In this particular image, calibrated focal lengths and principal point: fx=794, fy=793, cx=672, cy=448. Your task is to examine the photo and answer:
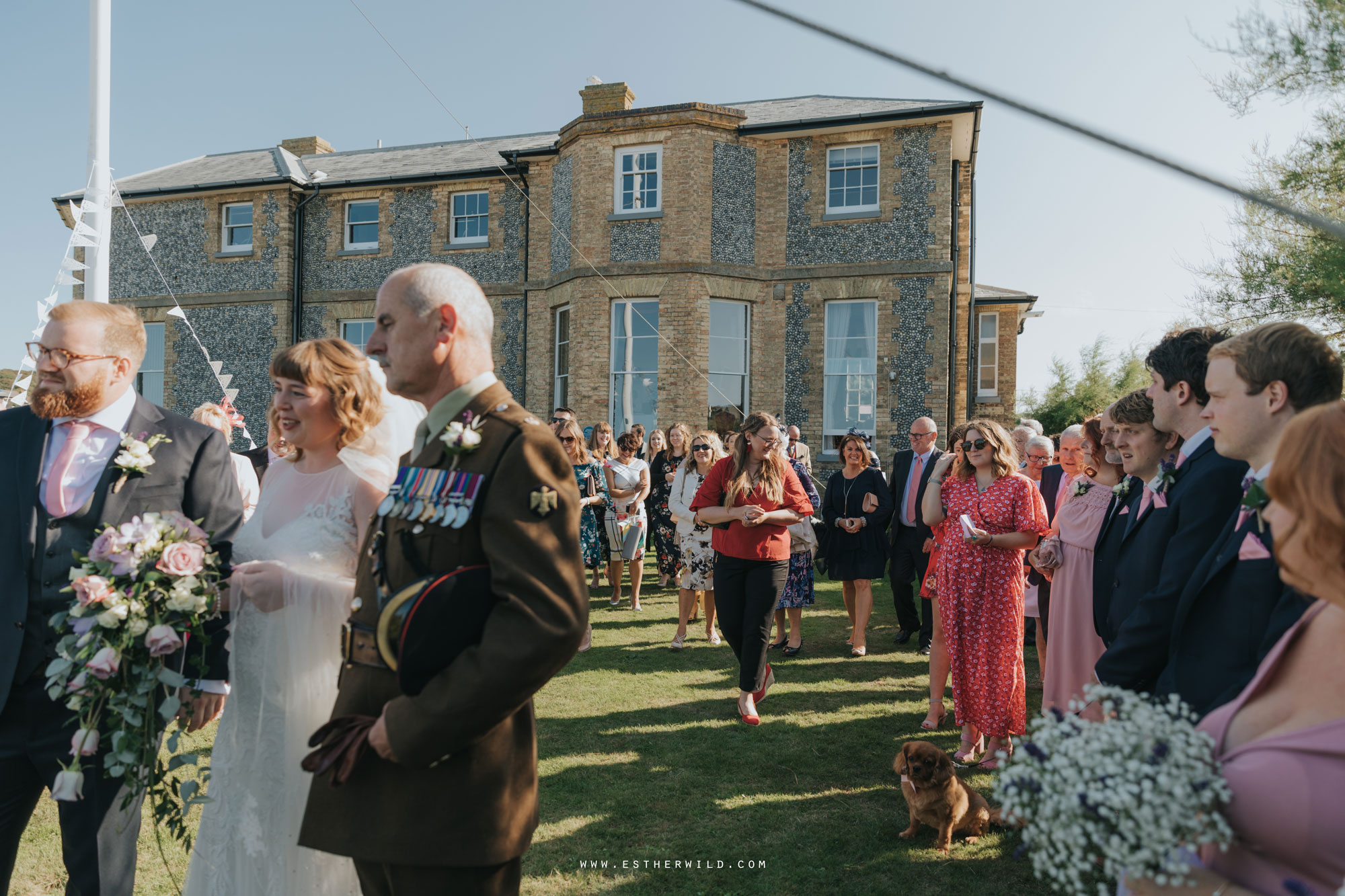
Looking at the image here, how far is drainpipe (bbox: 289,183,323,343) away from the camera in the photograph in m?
19.7

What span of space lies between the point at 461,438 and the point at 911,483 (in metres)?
7.00

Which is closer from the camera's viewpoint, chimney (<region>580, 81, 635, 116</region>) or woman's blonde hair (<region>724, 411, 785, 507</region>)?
woman's blonde hair (<region>724, 411, 785, 507</region>)

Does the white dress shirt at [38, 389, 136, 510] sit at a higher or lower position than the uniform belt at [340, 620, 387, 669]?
higher

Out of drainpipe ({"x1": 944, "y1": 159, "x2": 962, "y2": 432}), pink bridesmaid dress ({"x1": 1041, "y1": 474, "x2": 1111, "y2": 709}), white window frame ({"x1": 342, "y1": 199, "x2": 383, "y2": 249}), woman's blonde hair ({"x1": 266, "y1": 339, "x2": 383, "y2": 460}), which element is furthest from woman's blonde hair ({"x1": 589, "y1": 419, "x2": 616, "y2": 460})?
white window frame ({"x1": 342, "y1": 199, "x2": 383, "y2": 249})

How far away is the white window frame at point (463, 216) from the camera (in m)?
18.9

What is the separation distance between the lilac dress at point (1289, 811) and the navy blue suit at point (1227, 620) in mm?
575

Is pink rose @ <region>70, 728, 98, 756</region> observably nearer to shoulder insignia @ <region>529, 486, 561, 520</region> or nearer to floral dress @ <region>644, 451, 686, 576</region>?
shoulder insignia @ <region>529, 486, 561, 520</region>

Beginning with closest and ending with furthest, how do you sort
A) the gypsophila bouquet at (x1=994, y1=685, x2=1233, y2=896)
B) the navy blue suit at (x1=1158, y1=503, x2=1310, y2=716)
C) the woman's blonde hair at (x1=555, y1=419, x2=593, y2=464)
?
the gypsophila bouquet at (x1=994, y1=685, x2=1233, y2=896) → the navy blue suit at (x1=1158, y1=503, x2=1310, y2=716) → the woman's blonde hair at (x1=555, y1=419, x2=593, y2=464)

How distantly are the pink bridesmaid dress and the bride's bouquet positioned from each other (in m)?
3.83

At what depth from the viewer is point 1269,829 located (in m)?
1.42

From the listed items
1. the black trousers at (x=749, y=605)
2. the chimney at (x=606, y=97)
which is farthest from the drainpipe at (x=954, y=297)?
the black trousers at (x=749, y=605)

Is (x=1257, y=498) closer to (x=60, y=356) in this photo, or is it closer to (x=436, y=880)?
(x=436, y=880)

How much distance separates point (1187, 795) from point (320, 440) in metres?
2.70

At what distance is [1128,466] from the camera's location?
3.94m
